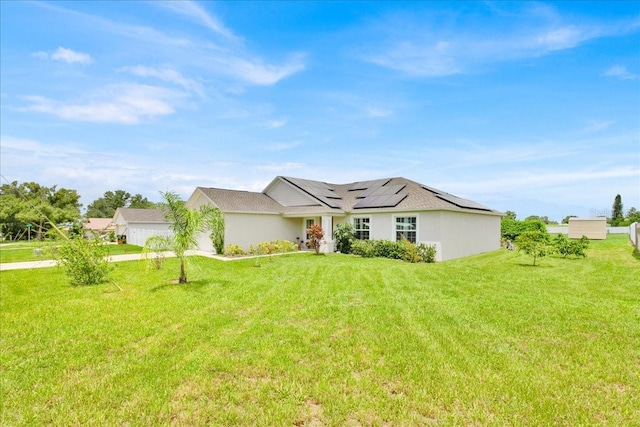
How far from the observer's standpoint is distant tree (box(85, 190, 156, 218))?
77.9 meters

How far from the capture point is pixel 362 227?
20.5 metres

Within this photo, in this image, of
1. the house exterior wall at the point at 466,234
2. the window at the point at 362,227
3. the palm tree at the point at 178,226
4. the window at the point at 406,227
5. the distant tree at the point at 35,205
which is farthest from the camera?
the distant tree at the point at 35,205

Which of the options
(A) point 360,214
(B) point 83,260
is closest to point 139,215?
(A) point 360,214

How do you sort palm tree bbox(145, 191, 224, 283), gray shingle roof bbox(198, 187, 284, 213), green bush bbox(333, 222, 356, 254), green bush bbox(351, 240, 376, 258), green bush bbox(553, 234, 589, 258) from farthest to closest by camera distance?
gray shingle roof bbox(198, 187, 284, 213) < green bush bbox(333, 222, 356, 254) < green bush bbox(351, 240, 376, 258) < green bush bbox(553, 234, 589, 258) < palm tree bbox(145, 191, 224, 283)

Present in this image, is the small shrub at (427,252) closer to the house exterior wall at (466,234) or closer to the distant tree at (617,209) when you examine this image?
the house exterior wall at (466,234)

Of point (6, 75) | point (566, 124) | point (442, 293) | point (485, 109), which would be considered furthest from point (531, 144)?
point (6, 75)

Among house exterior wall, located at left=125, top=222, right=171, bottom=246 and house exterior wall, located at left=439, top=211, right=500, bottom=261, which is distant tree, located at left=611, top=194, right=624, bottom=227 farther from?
house exterior wall, located at left=125, top=222, right=171, bottom=246

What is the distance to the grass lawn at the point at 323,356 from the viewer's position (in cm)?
355

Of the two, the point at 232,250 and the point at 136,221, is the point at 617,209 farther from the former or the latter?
the point at 136,221

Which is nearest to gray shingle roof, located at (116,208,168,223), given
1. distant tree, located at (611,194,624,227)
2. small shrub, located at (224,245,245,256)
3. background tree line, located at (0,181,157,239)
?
background tree line, located at (0,181,157,239)

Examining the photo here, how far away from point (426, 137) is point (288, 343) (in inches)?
715

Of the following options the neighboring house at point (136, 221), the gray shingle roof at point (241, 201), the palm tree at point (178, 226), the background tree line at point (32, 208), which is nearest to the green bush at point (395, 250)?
the gray shingle roof at point (241, 201)

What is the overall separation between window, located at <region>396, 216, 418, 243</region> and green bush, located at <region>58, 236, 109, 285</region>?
14.2 meters

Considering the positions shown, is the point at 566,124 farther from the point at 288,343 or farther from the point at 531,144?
the point at 288,343
